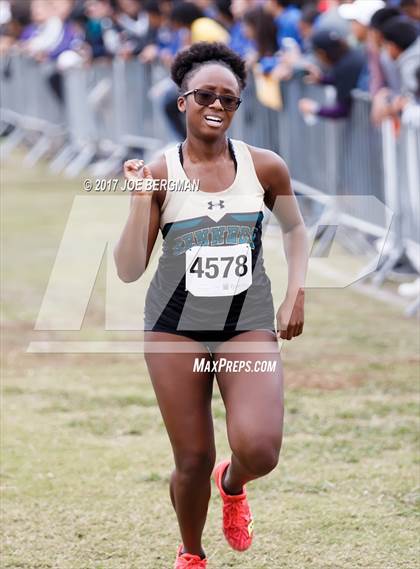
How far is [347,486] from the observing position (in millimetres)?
5566

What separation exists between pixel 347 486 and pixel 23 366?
118 inches

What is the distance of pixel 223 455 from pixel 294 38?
22.3 ft

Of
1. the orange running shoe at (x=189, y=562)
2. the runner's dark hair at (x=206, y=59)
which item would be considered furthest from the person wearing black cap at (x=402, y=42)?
the orange running shoe at (x=189, y=562)

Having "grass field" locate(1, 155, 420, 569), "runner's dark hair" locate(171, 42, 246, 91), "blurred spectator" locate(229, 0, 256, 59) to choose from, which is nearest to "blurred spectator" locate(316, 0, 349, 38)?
"blurred spectator" locate(229, 0, 256, 59)

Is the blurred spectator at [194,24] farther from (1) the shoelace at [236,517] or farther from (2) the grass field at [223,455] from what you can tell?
(1) the shoelace at [236,517]

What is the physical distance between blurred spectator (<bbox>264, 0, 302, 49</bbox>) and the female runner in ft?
25.1

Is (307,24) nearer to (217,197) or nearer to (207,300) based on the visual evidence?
(217,197)

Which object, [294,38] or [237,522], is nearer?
[237,522]

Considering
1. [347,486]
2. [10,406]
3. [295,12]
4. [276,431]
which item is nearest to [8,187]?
[295,12]

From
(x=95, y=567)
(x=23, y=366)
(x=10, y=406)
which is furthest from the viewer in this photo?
(x=23, y=366)

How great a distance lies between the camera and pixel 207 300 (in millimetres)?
4387

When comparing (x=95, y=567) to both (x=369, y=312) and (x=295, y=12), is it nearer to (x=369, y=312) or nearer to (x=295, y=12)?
(x=369, y=312)

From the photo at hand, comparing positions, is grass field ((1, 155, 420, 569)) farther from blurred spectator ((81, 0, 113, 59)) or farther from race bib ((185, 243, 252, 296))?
blurred spectator ((81, 0, 113, 59))

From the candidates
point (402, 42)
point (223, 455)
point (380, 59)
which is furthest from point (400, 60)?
point (223, 455)
